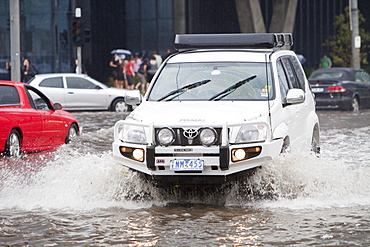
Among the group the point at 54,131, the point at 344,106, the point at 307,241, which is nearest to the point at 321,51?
the point at 344,106

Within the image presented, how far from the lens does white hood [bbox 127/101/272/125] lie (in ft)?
25.6

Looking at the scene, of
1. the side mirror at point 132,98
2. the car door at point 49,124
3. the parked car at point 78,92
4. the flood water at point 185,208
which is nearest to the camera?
the flood water at point 185,208

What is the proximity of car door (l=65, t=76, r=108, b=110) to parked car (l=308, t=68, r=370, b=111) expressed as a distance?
669cm

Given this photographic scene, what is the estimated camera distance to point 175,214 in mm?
7609

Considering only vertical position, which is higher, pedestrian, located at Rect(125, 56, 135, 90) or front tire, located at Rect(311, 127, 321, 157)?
Result: pedestrian, located at Rect(125, 56, 135, 90)

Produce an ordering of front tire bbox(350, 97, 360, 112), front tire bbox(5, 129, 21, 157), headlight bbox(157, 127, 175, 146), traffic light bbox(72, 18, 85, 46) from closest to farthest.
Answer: headlight bbox(157, 127, 175, 146)
front tire bbox(5, 129, 21, 157)
front tire bbox(350, 97, 360, 112)
traffic light bbox(72, 18, 85, 46)

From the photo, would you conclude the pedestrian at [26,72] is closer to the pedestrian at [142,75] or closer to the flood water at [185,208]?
the pedestrian at [142,75]

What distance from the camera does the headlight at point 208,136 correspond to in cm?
766

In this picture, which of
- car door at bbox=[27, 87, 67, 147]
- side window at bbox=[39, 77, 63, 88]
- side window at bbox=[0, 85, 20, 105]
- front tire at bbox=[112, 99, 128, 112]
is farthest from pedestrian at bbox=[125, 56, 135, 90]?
side window at bbox=[0, 85, 20, 105]

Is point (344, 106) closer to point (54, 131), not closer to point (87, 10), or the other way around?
point (54, 131)

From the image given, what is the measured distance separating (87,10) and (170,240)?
119ft

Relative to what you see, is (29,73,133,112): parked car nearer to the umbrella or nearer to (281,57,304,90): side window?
the umbrella

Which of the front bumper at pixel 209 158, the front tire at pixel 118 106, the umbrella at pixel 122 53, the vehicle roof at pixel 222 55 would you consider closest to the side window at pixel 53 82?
the front tire at pixel 118 106

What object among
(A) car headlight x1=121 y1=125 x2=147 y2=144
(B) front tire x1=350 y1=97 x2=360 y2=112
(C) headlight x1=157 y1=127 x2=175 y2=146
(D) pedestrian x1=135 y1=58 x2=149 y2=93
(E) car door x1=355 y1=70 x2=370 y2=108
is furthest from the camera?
(D) pedestrian x1=135 y1=58 x2=149 y2=93
